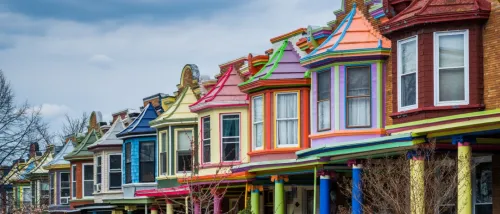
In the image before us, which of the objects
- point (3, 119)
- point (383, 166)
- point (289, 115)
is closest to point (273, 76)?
point (289, 115)

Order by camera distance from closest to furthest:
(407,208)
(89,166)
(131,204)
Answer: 1. (407,208)
2. (131,204)
3. (89,166)

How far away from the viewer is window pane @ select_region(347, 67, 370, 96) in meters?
26.1

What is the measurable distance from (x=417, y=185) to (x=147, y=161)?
2273cm

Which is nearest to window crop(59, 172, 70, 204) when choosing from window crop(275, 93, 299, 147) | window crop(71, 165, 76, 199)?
window crop(71, 165, 76, 199)

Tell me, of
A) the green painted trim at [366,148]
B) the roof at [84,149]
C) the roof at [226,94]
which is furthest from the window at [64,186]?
the green painted trim at [366,148]

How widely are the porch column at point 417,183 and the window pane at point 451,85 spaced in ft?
4.87

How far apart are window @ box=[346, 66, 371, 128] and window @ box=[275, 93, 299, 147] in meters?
4.02

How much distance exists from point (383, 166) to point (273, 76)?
771cm

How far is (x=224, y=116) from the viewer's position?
3450cm

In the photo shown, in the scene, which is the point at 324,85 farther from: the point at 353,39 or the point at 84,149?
the point at 84,149

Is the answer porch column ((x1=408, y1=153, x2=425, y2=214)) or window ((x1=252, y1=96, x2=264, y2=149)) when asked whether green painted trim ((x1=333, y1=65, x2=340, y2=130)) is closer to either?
porch column ((x1=408, y1=153, x2=425, y2=214))

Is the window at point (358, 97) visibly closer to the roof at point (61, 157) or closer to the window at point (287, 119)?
the window at point (287, 119)

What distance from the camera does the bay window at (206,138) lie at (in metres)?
35.2

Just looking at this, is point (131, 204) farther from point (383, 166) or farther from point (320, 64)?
point (383, 166)
